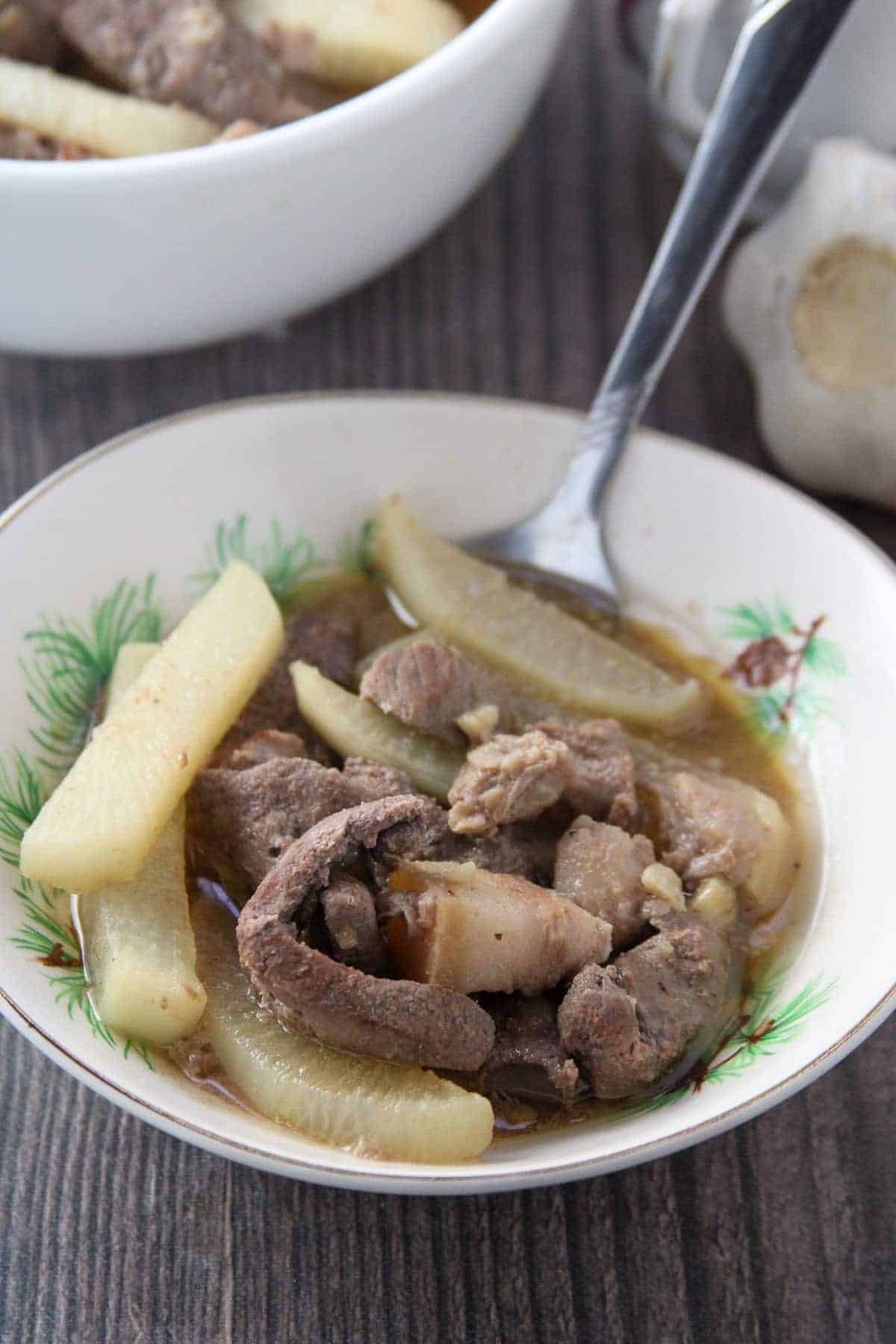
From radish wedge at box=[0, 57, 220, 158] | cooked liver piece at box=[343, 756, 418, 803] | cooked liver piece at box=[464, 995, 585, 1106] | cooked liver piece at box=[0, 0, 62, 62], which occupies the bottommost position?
cooked liver piece at box=[464, 995, 585, 1106]

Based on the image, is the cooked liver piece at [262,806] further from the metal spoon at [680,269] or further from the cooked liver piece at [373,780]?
the metal spoon at [680,269]

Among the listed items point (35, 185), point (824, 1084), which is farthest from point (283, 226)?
point (824, 1084)

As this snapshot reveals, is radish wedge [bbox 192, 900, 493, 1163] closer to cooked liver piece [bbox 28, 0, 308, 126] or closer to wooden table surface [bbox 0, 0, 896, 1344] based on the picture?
wooden table surface [bbox 0, 0, 896, 1344]

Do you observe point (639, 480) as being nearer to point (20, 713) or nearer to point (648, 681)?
point (648, 681)

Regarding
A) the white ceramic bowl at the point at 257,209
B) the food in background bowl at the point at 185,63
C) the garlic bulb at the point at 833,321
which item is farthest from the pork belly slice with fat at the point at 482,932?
the food in background bowl at the point at 185,63

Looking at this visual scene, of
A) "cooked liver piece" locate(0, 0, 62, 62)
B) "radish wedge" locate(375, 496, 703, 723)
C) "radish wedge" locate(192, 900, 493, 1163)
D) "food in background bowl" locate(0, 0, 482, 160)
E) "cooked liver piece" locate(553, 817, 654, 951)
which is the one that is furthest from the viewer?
"cooked liver piece" locate(0, 0, 62, 62)

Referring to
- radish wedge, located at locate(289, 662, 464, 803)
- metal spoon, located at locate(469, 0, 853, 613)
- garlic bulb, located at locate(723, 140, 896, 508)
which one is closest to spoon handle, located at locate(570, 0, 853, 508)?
metal spoon, located at locate(469, 0, 853, 613)
